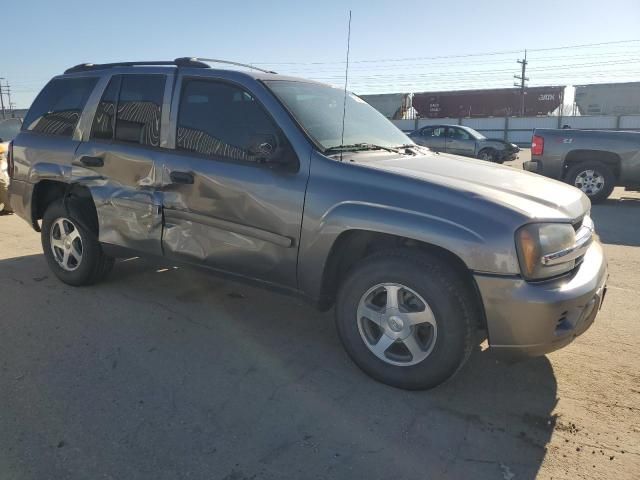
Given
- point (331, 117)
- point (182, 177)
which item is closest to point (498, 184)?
point (331, 117)

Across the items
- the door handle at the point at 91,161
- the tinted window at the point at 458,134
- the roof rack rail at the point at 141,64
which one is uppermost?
the tinted window at the point at 458,134

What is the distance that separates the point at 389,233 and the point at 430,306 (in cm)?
46

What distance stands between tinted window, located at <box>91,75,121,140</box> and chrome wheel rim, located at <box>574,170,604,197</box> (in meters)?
8.52

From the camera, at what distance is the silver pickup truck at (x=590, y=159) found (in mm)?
9477

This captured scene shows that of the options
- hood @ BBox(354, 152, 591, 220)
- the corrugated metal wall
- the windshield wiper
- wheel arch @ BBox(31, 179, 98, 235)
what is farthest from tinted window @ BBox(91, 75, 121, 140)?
the corrugated metal wall

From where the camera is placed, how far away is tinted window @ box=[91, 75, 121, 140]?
4.29m

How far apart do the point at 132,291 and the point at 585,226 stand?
146 inches

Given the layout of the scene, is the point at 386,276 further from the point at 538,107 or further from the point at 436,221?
the point at 538,107

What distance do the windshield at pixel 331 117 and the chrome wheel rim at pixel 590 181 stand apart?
681cm

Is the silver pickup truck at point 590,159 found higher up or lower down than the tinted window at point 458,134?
lower down

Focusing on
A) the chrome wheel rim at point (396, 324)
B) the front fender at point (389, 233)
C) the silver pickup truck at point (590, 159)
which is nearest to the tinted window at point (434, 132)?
the silver pickup truck at point (590, 159)

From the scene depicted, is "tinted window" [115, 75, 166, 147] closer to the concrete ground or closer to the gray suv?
the gray suv

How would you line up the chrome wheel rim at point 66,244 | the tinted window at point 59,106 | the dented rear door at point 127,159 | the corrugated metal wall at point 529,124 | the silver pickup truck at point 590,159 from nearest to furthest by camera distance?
the dented rear door at point 127,159 → the tinted window at point 59,106 → the chrome wheel rim at point 66,244 → the silver pickup truck at point 590,159 → the corrugated metal wall at point 529,124

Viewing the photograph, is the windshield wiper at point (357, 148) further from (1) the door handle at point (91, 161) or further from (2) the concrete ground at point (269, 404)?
(1) the door handle at point (91, 161)
